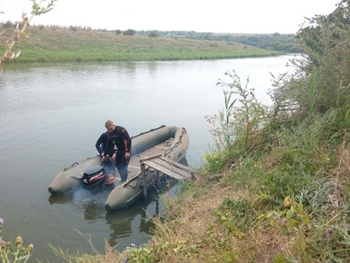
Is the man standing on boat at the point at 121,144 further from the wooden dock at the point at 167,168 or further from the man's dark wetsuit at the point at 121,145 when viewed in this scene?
the wooden dock at the point at 167,168

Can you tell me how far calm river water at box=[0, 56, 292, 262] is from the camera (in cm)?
638

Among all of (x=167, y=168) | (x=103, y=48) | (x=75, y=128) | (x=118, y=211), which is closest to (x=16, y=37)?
(x=167, y=168)

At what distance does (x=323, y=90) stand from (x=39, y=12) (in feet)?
16.1

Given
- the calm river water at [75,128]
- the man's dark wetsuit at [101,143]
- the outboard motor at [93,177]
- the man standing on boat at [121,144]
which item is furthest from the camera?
the man's dark wetsuit at [101,143]

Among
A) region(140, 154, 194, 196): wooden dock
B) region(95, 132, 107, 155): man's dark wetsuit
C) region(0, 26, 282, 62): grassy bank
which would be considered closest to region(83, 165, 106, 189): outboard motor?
region(95, 132, 107, 155): man's dark wetsuit

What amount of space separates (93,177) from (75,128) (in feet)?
18.7

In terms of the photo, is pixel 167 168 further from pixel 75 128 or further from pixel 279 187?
pixel 75 128

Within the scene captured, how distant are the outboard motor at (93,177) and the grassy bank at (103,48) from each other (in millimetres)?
22326

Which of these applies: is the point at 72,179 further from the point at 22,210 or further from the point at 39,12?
the point at 39,12

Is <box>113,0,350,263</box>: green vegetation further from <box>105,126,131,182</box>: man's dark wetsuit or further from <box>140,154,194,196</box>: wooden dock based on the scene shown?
<box>105,126,131,182</box>: man's dark wetsuit

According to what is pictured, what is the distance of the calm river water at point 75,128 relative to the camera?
6379 millimetres

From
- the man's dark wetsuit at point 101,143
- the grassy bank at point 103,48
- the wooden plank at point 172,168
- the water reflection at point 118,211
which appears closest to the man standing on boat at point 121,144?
the man's dark wetsuit at point 101,143

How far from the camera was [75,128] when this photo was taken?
41.2ft

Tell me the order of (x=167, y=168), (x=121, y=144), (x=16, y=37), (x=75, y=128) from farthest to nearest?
(x=75, y=128) → (x=121, y=144) → (x=167, y=168) → (x=16, y=37)
